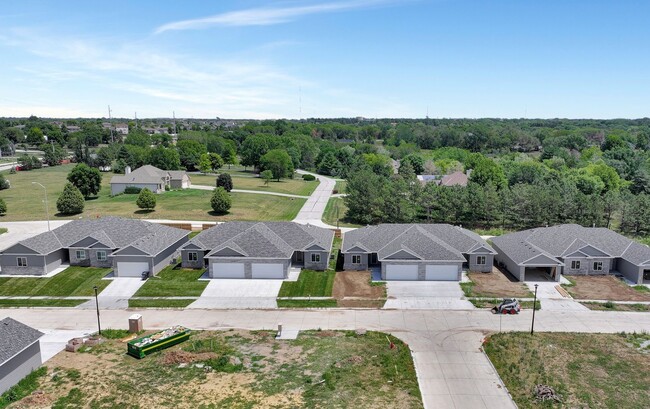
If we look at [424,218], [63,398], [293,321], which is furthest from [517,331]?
[424,218]

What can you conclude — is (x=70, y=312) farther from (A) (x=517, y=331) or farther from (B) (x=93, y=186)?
(B) (x=93, y=186)

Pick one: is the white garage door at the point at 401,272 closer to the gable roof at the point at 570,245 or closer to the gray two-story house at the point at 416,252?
the gray two-story house at the point at 416,252

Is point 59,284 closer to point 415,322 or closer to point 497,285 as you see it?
point 415,322

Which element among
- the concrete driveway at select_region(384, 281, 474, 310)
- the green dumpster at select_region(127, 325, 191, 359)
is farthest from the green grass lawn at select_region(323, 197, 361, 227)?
the green dumpster at select_region(127, 325, 191, 359)

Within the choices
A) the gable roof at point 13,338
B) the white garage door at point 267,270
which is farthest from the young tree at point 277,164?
the gable roof at point 13,338

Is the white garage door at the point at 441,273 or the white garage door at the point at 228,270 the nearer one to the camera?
the white garage door at the point at 441,273

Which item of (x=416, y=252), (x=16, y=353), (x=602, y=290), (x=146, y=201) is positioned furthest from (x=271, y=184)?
(x=16, y=353)

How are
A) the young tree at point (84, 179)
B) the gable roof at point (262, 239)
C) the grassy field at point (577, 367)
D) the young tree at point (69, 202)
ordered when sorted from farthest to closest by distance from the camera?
the young tree at point (84, 179), the young tree at point (69, 202), the gable roof at point (262, 239), the grassy field at point (577, 367)

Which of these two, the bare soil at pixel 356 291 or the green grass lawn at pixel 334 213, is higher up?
the green grass lawn at pixel 334 213
